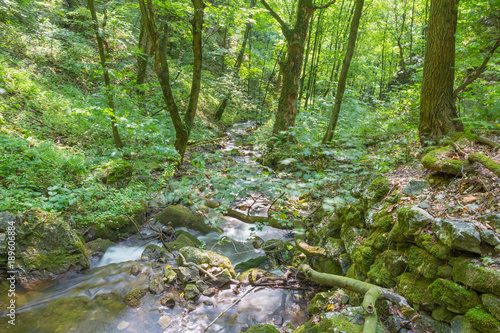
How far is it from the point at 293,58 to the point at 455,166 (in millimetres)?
7094

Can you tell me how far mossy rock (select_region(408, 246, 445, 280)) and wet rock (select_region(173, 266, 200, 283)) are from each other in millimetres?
3178

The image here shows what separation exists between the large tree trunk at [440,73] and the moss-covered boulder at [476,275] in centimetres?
286

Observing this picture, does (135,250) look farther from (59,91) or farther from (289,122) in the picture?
(59,91)

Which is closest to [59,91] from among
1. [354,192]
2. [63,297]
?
[63,297]

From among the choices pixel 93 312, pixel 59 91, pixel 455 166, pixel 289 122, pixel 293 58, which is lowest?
pixel 93 312

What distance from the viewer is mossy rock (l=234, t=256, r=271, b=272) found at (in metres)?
4.89

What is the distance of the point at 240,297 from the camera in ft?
13.1

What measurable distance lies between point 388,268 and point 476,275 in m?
0.90

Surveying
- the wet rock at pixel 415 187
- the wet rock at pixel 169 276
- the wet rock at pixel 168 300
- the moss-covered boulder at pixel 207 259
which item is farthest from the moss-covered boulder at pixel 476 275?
the wet rock at pixel 169 276

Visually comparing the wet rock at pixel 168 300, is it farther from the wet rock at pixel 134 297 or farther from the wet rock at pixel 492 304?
the wet rock at pixel 492 304

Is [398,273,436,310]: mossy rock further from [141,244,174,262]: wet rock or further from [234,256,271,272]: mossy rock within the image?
[141,244,174,262]: wet rock

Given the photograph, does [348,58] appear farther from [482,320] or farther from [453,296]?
[482,320]

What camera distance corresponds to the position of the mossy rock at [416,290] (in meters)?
2.28

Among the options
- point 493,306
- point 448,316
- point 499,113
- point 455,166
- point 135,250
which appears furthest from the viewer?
point 135,250
